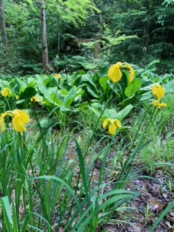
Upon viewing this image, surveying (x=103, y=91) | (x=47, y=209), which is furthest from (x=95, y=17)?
(x=47, y=209)

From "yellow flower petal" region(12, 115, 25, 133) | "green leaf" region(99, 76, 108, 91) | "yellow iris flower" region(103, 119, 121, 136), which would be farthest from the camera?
"green leaf" region(99, 76, 108, 91)

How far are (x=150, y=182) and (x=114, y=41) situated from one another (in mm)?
6175

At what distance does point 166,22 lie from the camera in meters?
7.53

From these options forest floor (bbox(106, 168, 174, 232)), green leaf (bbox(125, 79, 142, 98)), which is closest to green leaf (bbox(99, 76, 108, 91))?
green leaf (bbox(125, 79, 142, 98))

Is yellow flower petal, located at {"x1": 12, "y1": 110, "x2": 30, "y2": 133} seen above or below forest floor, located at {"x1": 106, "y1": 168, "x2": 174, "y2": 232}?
above

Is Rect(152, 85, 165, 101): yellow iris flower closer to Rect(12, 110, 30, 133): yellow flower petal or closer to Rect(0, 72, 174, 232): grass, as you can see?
Rect(0, 72, 174, 232): grass

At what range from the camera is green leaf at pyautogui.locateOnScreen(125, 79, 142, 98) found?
2.50 m

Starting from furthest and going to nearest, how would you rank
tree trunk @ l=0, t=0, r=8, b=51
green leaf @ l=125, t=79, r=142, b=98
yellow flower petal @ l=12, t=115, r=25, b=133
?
tree trunk @ l=0, t=0, r=8, b=51 < green leaf @ l=125, t=79, r=142, b=98 < yellow flower petal @ l=12, t=115, r=25, b=133

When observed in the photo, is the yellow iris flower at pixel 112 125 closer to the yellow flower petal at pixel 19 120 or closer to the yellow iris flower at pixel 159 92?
the yellow iris flower at pixel 159 92

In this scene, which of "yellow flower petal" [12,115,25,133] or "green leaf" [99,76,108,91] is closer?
"yellow flower petal" [12,115,25,133]

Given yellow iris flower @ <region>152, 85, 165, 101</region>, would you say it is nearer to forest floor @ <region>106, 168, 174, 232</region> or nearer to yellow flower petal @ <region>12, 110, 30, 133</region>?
forest floor @ <region>106, 168, 174, 232</region>

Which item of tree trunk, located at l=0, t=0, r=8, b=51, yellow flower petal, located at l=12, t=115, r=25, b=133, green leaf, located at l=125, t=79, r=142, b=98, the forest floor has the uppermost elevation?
tree trunk, located at l=0, t=0, r=8, b=51

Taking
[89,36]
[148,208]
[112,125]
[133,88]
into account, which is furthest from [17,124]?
[89,36]

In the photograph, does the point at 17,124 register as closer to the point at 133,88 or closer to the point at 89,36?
the point at 133,88
